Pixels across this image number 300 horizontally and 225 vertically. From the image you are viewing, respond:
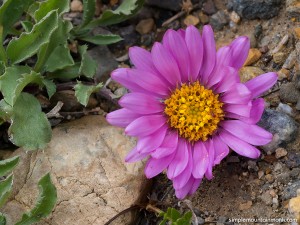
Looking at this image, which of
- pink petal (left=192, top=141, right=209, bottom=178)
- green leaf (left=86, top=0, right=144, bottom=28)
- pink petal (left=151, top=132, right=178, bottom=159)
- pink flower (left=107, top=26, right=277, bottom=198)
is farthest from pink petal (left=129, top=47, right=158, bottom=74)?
green leaf (left=86, top=0, right=144, bottom=28)

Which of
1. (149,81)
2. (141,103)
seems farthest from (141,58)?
(141,103)

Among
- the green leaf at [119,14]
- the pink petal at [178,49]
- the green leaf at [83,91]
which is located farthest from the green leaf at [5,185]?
the green leaf at [119,14]

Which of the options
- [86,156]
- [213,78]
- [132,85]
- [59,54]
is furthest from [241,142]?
[59,54]

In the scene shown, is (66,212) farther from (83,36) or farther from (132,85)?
(83,36)

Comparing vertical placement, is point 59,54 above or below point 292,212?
above

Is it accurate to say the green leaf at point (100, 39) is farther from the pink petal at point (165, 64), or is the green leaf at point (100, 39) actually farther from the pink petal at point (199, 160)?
the pink petal at point (199, 160)

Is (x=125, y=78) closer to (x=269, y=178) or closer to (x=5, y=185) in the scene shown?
(x=5, y=185)

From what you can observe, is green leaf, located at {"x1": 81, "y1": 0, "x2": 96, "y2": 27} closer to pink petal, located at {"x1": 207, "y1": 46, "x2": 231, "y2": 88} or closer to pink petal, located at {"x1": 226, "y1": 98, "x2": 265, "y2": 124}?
pink petal, located at {"x1": 207, "y1": 46, "x2": 231, "y2": 88}
